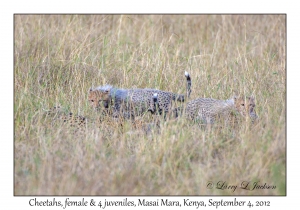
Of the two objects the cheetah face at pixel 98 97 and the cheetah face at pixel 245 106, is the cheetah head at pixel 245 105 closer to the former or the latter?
the cheetah face at pixel 245 106

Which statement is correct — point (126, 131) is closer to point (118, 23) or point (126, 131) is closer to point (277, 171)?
point (277, 171)

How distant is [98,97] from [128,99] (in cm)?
34

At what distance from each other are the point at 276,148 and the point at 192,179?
688mm

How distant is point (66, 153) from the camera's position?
4824 mm

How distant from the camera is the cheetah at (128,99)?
20.3 ft

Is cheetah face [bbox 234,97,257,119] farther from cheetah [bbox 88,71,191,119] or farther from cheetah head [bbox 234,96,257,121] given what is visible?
cheetah [bbox 88,71,191,119]

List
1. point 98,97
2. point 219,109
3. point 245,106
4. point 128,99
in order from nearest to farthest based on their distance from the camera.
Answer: point 245,106, point 219,109, point 98,97, point 128,99

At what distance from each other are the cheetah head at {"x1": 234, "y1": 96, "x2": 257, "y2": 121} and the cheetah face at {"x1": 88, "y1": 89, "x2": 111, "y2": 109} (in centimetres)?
133

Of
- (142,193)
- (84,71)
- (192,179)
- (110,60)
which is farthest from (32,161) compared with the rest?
(110,60)

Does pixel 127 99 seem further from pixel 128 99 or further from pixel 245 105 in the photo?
pixel 245 105

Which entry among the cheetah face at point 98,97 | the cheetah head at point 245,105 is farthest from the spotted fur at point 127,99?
the cheetah head at point 245,105

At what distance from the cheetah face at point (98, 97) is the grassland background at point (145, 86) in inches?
4.1

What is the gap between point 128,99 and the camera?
6340 mm

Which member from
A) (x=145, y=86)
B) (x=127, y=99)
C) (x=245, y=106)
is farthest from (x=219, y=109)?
(x=145, y=86)
